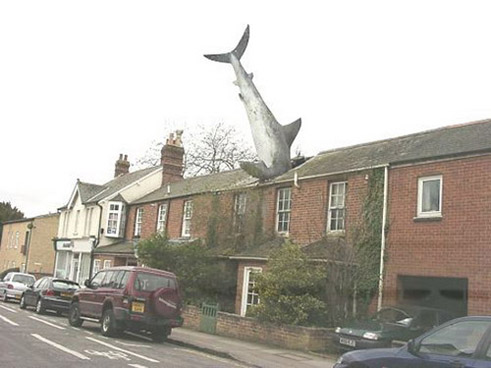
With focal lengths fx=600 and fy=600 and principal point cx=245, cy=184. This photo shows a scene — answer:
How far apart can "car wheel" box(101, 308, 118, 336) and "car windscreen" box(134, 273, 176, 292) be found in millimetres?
1066

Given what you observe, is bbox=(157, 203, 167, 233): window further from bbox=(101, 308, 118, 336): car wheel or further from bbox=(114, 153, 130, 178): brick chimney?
bbox=(114, 153, 130, 178): brick chimney

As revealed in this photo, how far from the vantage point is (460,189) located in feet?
49.9

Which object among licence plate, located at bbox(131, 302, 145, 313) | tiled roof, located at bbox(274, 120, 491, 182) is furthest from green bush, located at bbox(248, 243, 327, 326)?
tiled roof, located at bbox(274, 120, 491, 182)

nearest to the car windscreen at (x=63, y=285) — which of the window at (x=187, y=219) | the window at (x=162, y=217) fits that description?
the window at (x=187, y=219)

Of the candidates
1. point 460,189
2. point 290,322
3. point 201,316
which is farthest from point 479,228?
point 201,316

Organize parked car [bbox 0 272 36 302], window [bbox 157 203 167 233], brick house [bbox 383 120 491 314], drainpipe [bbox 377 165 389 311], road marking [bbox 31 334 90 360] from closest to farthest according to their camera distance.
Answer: road marking [bbox 31 334 90 360] < brick house [bbox 383 120 491 314] < drainpipe [bbox 377 165 389 311] < parked car [bbox 0 272 36 302] < window [bbox 157 203 167 233]

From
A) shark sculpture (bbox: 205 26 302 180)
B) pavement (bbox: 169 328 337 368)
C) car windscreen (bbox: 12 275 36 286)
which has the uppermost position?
shark sculpture (bbox: 205 26 302 180)

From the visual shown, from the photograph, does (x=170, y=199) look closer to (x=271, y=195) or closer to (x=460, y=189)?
(x=271, y=195)

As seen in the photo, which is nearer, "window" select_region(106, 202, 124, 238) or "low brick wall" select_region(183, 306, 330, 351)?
"low brick wall" select_region(183, 306, 330, 351)

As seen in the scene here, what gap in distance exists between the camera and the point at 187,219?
2712 cm

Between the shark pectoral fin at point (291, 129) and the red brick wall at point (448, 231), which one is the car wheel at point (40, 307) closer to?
the shark pectoral fin at point (291, 129)

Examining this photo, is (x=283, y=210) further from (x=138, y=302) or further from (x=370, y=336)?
(x=370, y=336)

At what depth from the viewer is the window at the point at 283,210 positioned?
21156 mm

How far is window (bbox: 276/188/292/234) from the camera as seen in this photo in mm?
21156
